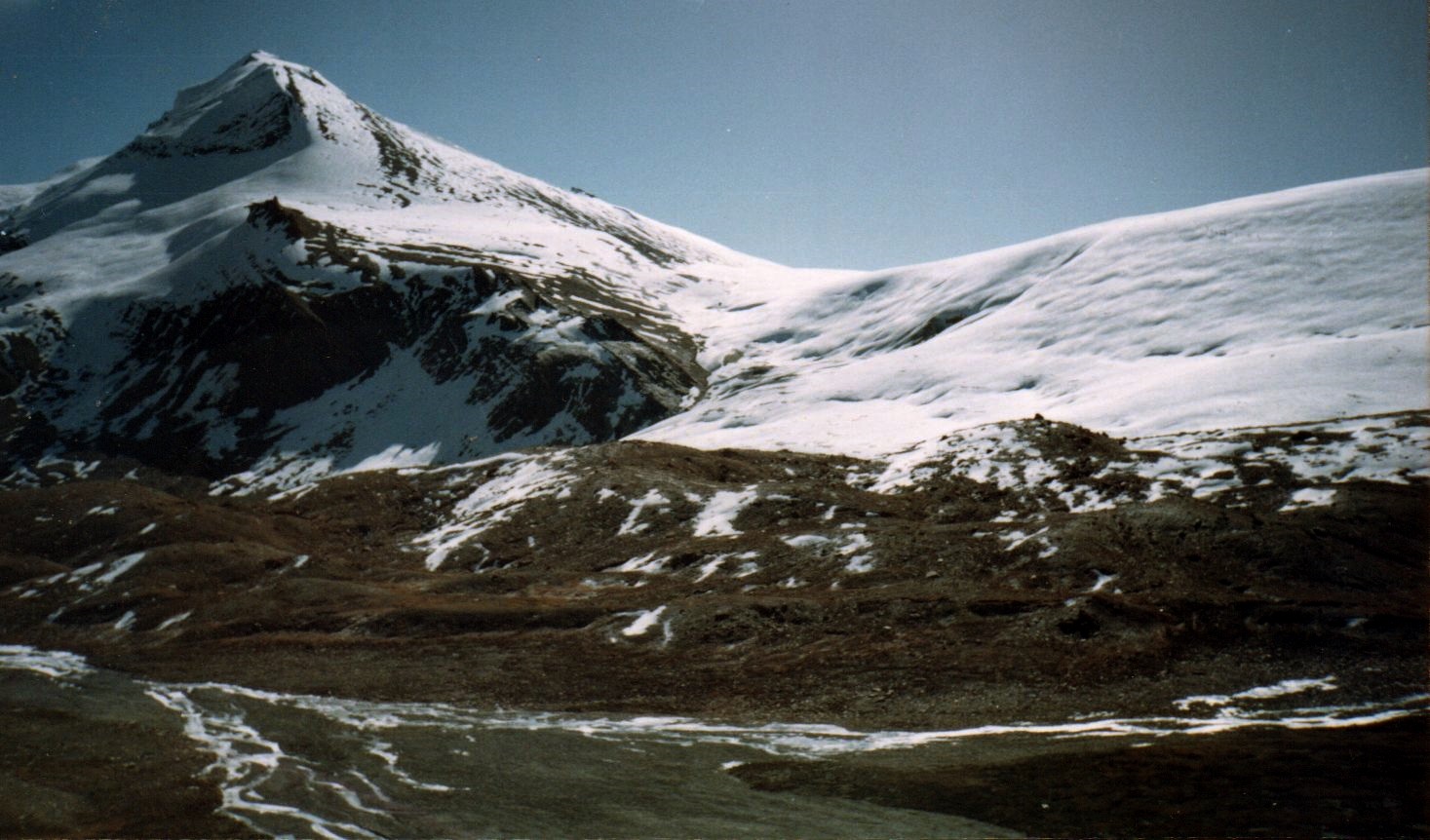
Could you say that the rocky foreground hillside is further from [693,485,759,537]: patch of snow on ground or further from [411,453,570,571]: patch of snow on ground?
[411,453,570,571]: patch of snow on ground

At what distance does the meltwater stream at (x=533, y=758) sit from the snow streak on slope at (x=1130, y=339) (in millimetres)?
43895

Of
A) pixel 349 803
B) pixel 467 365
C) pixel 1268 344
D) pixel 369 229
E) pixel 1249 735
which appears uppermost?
pixel 369 229

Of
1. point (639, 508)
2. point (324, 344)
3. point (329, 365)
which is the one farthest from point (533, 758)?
point (324, 344)

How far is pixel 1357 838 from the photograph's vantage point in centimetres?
1434

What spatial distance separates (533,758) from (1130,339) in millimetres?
82791

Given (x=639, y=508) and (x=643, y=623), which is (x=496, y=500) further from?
(x=643, y=623)

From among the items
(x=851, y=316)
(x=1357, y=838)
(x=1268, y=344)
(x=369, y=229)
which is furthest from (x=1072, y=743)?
(x=369, y=229)

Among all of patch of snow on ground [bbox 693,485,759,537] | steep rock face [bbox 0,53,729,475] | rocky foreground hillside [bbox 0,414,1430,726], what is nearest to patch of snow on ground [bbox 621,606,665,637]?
rocky foreground hillside [bbox 0,414,1430,726]

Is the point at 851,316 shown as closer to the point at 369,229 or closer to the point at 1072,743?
the point at 369,229

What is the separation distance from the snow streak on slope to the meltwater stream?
43.9 metres

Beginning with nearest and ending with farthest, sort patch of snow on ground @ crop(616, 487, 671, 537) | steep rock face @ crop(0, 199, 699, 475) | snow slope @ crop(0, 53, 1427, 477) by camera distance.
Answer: patch of snow on ground @ crop(616, 487, 671, 537), snow slope @ crop(0, 53, 1427, 477), steep rock face @ crop(0, 199, 699, 475)

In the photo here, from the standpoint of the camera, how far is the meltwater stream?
16172mm

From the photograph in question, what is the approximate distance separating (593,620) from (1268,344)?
66.5m

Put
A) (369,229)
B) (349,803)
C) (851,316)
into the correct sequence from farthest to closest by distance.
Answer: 1. (369,229)
2. (851,316)
3. (349,803)
